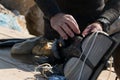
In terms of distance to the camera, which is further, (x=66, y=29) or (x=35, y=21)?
(x=35, y=21)

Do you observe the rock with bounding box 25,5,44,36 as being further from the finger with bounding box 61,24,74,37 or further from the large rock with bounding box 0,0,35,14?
the finger with bounding box 61,24,74,37

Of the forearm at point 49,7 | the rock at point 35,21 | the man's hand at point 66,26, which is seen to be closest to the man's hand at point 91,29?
the man's hand at point 66,26

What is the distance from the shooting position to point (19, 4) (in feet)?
28.8

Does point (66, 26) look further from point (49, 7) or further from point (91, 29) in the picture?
point (49, 7)

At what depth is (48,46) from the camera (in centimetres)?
339

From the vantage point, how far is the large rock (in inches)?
340

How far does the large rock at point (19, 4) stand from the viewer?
28.3 ft

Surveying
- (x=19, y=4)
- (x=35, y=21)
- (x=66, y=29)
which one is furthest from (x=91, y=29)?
(x=19, y=4)

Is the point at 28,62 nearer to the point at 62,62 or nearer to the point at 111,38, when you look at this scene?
the point at 62,62

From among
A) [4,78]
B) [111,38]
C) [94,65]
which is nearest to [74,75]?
[94,65]

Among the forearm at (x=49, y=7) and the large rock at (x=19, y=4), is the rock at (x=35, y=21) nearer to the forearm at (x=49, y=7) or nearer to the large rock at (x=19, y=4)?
the large rock at (x=19, y=4)

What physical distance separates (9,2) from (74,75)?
21.6ft

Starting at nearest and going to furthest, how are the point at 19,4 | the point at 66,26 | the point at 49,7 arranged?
the point at 66,26
the point at 49,7
the point at 19,4

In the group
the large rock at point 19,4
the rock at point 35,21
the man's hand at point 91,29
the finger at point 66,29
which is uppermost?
the finger at point 66,29
